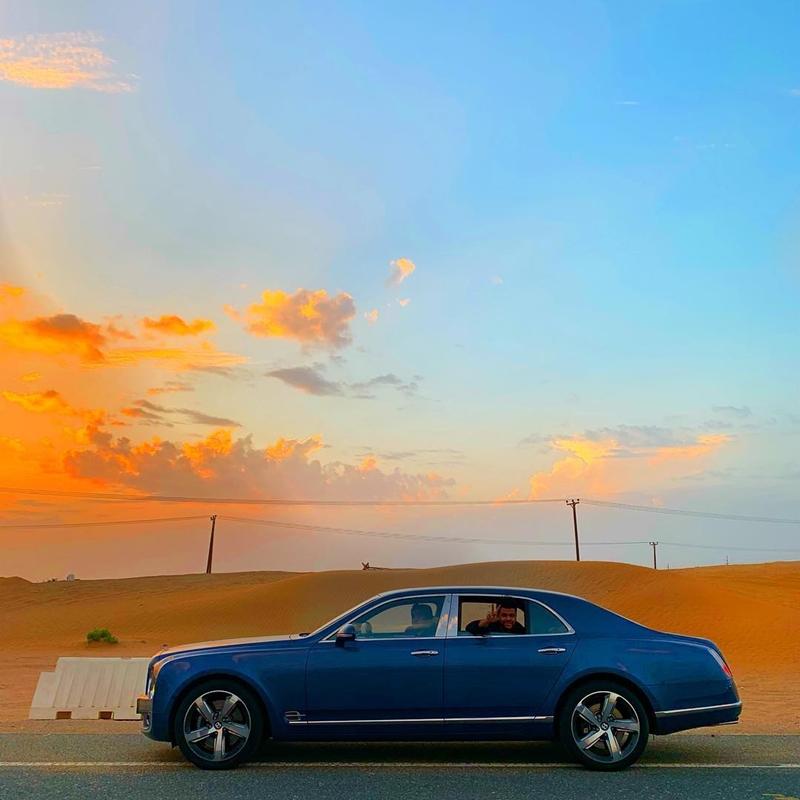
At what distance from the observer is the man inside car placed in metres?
8.67

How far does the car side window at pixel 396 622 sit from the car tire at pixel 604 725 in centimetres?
140

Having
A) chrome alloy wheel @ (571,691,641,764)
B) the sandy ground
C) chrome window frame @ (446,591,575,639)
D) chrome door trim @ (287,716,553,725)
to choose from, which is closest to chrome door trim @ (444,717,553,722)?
chrome door trim @ (287,716,553,725)

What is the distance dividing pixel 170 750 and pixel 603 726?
4285 millimetres

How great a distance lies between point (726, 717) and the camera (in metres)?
8.45

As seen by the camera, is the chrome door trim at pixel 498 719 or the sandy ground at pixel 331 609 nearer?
the chrome door trim at pixel 498 719

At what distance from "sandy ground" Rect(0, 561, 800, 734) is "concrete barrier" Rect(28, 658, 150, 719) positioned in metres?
6.08

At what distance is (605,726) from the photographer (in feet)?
27.4

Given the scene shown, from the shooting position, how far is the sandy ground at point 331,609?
97.7 ft

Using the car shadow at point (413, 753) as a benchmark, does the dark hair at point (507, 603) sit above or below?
above

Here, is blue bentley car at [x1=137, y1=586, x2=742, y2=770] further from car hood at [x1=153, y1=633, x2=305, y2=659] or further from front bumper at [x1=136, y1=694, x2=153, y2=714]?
car hood at [x1=153, y1=633, x2=305, y2=659]

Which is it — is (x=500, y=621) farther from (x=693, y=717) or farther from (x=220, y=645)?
(x=220, y=645)

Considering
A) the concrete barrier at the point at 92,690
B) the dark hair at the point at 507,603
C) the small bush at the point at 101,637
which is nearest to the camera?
the dark hair at the point at 507,603

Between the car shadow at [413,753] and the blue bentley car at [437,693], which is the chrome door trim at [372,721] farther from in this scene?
the car shadow at [413,753]

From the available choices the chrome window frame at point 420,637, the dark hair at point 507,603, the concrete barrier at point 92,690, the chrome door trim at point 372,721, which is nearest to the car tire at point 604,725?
the dark hair at point 507,603
